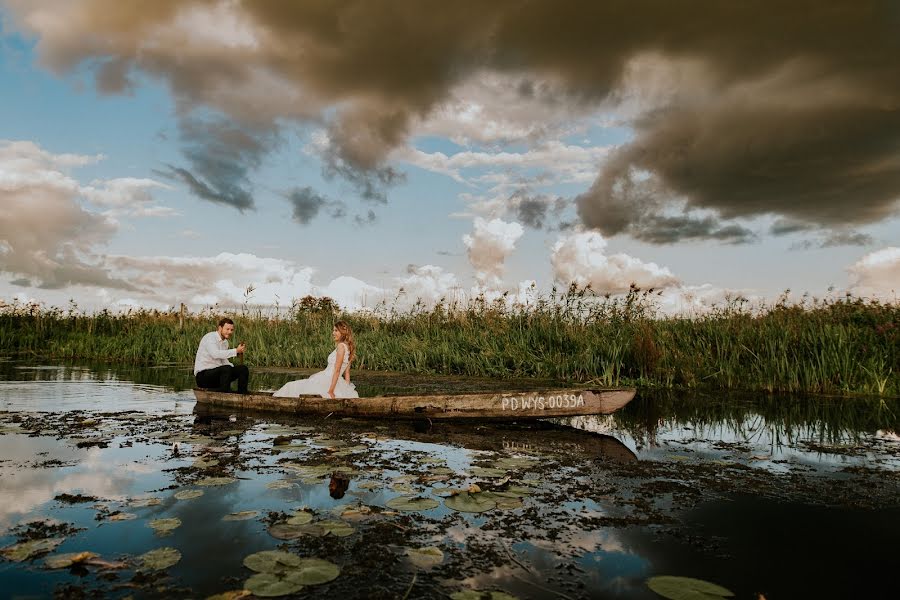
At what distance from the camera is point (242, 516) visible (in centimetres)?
344

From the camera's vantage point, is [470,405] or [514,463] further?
[470,405]

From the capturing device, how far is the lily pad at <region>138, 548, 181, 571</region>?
273 centimetres

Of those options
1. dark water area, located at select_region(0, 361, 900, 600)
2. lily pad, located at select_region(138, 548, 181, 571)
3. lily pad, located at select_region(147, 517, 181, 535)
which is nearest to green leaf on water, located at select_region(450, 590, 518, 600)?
dark water area, located at select_region(0, 361, 900, 600)

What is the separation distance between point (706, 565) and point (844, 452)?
3.93m

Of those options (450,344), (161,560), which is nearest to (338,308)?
(450,344)

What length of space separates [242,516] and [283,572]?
946 millimetres

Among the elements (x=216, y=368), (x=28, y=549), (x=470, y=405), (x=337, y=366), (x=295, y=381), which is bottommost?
(x=28, y=549)

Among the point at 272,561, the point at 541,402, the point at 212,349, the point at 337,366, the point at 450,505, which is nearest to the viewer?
the point at 272,561

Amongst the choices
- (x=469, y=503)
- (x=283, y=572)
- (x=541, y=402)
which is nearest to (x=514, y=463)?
(x=469, y=503)

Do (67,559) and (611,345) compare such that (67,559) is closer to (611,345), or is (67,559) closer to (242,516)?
(242,516)

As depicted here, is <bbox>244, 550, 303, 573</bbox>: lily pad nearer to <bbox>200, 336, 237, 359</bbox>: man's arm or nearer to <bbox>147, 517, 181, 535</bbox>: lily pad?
<bbox>147, 517, 181, 535</bbox>: lily pad

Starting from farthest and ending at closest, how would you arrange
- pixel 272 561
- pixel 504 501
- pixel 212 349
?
pixel 212 349
pixel 504 501
pixel 272 561

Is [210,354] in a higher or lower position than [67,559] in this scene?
higher

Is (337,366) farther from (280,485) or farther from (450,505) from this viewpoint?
(450,505)
